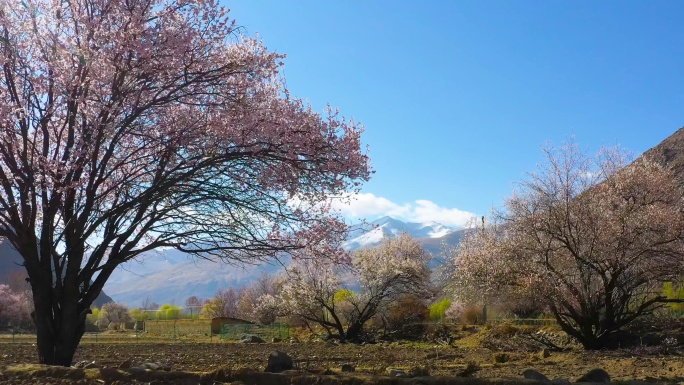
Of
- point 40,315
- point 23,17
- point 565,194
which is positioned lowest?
point 40,315

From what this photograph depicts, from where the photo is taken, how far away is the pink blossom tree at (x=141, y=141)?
33.5 feet

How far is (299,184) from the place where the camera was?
1133cm

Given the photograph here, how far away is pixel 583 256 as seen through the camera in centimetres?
2095

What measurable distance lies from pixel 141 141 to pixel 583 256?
1529cm

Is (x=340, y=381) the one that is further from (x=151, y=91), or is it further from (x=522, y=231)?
(x=522, y=231)

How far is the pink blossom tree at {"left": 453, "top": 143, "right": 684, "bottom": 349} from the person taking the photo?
20609mm

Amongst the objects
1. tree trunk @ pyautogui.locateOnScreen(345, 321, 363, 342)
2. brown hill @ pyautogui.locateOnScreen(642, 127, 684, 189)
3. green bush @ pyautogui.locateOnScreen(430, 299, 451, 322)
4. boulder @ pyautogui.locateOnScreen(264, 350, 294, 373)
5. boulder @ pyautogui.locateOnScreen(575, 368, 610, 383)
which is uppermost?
brown hill @ pyautogui.locateOnScreen(642, 127, 684, 189)

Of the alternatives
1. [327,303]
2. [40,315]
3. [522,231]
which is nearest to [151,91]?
[40,315]

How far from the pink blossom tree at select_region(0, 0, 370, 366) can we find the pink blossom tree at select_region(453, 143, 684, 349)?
38.6 ft

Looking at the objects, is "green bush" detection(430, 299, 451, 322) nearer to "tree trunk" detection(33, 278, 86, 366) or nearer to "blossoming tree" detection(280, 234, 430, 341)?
"blossoming tree" detection(280, 234, 430, 341)

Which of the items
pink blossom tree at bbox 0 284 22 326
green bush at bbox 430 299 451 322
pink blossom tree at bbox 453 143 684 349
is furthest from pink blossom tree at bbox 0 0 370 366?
pink blossom tree at bbox 0 284 22 326

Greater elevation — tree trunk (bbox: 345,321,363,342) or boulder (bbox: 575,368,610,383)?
tree trunk (bbox: 345,321,363,342)

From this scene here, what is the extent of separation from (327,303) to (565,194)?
20325 mm

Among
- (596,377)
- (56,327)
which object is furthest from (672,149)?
(56,327)
